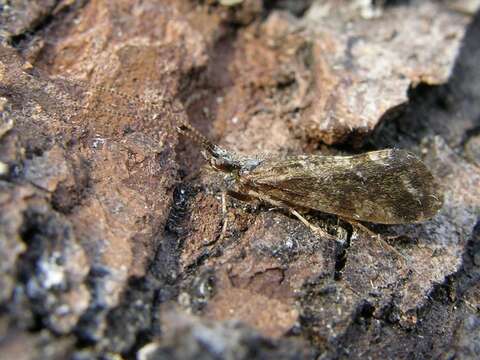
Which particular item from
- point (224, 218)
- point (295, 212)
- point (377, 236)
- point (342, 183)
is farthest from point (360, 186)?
point (224, 218)

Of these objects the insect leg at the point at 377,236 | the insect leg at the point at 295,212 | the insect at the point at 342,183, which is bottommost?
the insect leg at the point at 377,236

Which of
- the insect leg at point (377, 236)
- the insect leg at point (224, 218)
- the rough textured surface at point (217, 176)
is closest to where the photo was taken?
the rough textured surface at point (217, 176)

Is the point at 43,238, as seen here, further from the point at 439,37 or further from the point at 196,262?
the point at 439,37

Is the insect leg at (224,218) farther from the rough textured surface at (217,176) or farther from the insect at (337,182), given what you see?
the insect at (337,182)

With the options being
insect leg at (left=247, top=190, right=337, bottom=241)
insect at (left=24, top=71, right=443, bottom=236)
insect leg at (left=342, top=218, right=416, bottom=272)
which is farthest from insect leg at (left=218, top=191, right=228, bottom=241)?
insect leg at (left=342, top=218, right=416, bottom=272)

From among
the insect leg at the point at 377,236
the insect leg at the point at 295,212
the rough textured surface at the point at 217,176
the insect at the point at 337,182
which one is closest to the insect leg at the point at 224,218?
the rough textured surface at the point at 217,176

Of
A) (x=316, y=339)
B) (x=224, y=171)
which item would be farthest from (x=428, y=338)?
(x=224, y=171)
